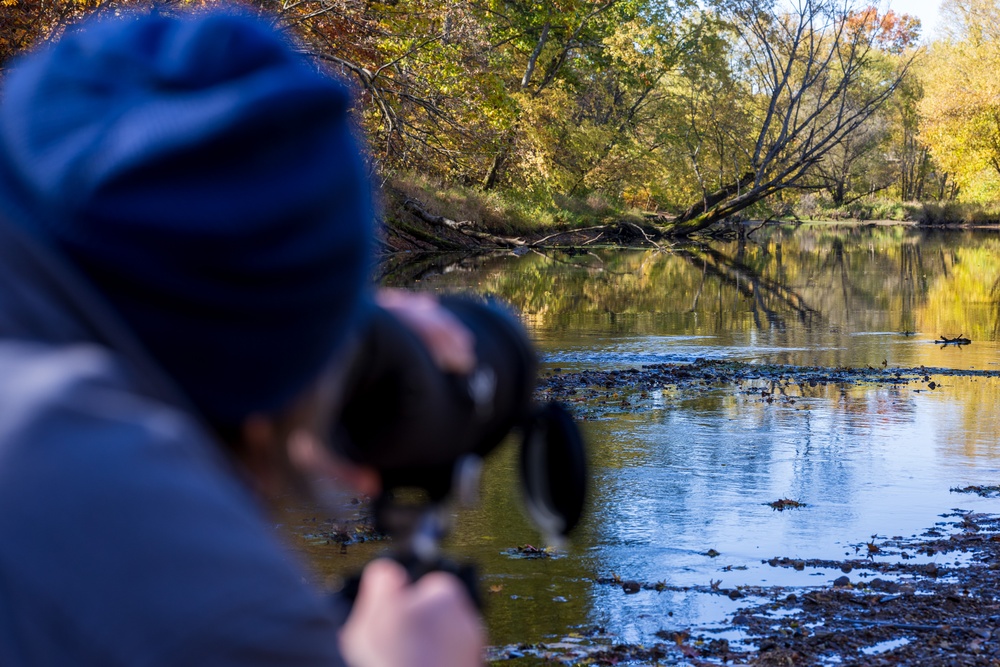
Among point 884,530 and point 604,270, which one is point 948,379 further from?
point 604,270

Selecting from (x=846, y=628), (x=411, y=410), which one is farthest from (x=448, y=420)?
(x=846, y=628)

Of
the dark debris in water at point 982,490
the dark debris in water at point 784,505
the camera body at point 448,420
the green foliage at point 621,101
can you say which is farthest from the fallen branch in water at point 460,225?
the camera body at point 448,420

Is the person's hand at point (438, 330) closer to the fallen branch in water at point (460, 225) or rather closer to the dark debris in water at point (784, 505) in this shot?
the dark debris in water at point (784, 505)

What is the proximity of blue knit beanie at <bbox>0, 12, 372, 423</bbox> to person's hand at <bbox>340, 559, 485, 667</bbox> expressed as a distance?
0.50 feet

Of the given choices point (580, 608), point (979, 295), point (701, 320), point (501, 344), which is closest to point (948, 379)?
point (701, 320)

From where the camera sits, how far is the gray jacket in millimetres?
636

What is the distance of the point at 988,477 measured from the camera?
9.61 metres

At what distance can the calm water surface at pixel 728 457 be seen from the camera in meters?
6.66

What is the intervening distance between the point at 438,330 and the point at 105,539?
0.45 metres

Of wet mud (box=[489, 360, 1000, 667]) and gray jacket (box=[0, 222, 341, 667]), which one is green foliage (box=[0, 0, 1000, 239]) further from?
gray jacket (box=[0, 222, 341, 667])

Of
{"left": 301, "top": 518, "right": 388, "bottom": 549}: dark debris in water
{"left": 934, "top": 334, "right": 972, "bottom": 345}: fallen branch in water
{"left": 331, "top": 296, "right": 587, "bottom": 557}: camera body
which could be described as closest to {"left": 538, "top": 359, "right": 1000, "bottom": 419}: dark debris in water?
{"left": 934, "top": 334, "right": 972, "bottom": 345}: fallen branch in water

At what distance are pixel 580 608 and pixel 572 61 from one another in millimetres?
45705

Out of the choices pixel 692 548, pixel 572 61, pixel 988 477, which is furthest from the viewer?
pixel 572 61

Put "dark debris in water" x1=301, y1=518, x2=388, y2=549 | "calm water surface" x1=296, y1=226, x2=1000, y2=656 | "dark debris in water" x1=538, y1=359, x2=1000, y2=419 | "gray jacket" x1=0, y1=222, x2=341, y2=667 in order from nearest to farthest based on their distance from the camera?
"gray jacket" x1=0, y1=222, x2=341, y2=667, "calm water surface" x1=296, y1=226, x2=1000, y2=656, "dark debris in water" x1=301, y1=518, x2=388, y2=549, "dark debris in water" x1=538, y1=359, x2=1000, y2=419
